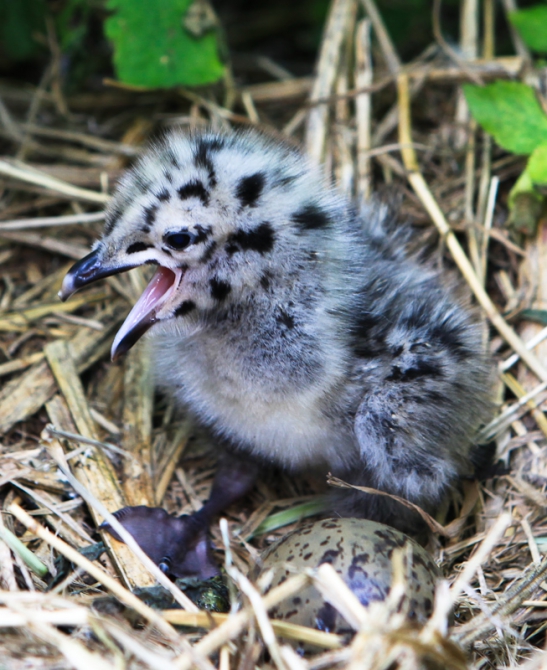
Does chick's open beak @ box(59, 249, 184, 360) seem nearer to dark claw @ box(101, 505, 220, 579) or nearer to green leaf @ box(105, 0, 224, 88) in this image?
dark claw @ box(101, 505, 220, 579)

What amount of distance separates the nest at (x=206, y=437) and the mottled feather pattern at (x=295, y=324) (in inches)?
11.6

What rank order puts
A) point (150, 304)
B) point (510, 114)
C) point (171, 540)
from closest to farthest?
point (150, 304), point (171, 540), point (510, 114)

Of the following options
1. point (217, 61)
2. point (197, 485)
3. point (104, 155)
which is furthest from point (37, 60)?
point (197, 485)

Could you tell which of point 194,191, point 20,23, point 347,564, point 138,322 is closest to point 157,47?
point 20,23

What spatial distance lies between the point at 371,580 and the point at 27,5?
2.49m

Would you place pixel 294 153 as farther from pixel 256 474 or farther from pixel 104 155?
pixel 104 155

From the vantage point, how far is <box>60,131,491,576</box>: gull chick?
1.75 m

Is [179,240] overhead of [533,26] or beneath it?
beneath

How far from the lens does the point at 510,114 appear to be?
2441 millimetres

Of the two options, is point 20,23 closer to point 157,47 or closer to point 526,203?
point 157,47

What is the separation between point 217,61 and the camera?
279 centimetres

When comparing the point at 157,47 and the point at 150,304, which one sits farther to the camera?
the point at 157,47

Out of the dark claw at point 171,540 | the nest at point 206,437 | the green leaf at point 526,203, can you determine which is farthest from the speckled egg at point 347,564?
the green leaf at point 526,203

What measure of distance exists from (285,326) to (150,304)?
334mm
